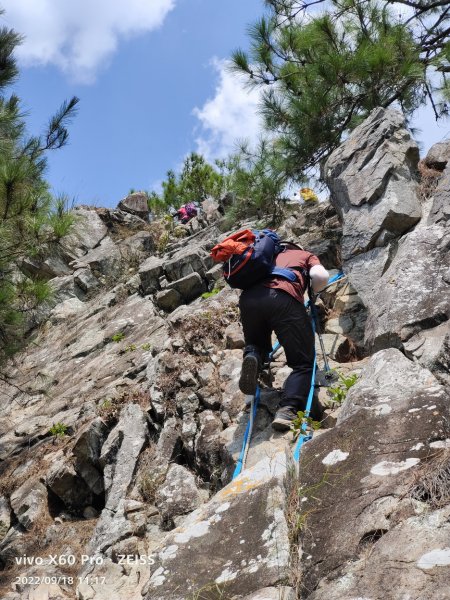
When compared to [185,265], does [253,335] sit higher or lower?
lower

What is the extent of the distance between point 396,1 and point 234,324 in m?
5.11

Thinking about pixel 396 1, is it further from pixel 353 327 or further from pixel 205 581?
pixel 205 581

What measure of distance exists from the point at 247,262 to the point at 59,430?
13.5 feet

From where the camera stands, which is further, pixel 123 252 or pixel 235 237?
pixel 123 252

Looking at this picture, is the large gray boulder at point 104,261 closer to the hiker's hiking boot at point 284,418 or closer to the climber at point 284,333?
the climber at point 284,333

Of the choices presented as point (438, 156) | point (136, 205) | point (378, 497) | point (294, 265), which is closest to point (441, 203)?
point (294, 265)

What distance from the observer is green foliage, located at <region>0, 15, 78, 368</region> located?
6711mm

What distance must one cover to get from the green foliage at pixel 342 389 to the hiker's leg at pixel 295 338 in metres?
0.18

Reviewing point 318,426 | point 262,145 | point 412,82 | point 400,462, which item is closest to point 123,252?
point 262,145

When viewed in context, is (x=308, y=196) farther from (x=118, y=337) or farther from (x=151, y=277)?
(x=118, y=337)

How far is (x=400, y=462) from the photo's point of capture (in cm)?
297

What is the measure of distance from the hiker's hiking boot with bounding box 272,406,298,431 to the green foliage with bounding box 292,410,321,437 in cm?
7

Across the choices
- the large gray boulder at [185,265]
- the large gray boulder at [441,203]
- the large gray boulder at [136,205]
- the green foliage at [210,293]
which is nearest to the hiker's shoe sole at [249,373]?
the large gray boulder at [441,203]

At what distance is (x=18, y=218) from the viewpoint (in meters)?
6.73
